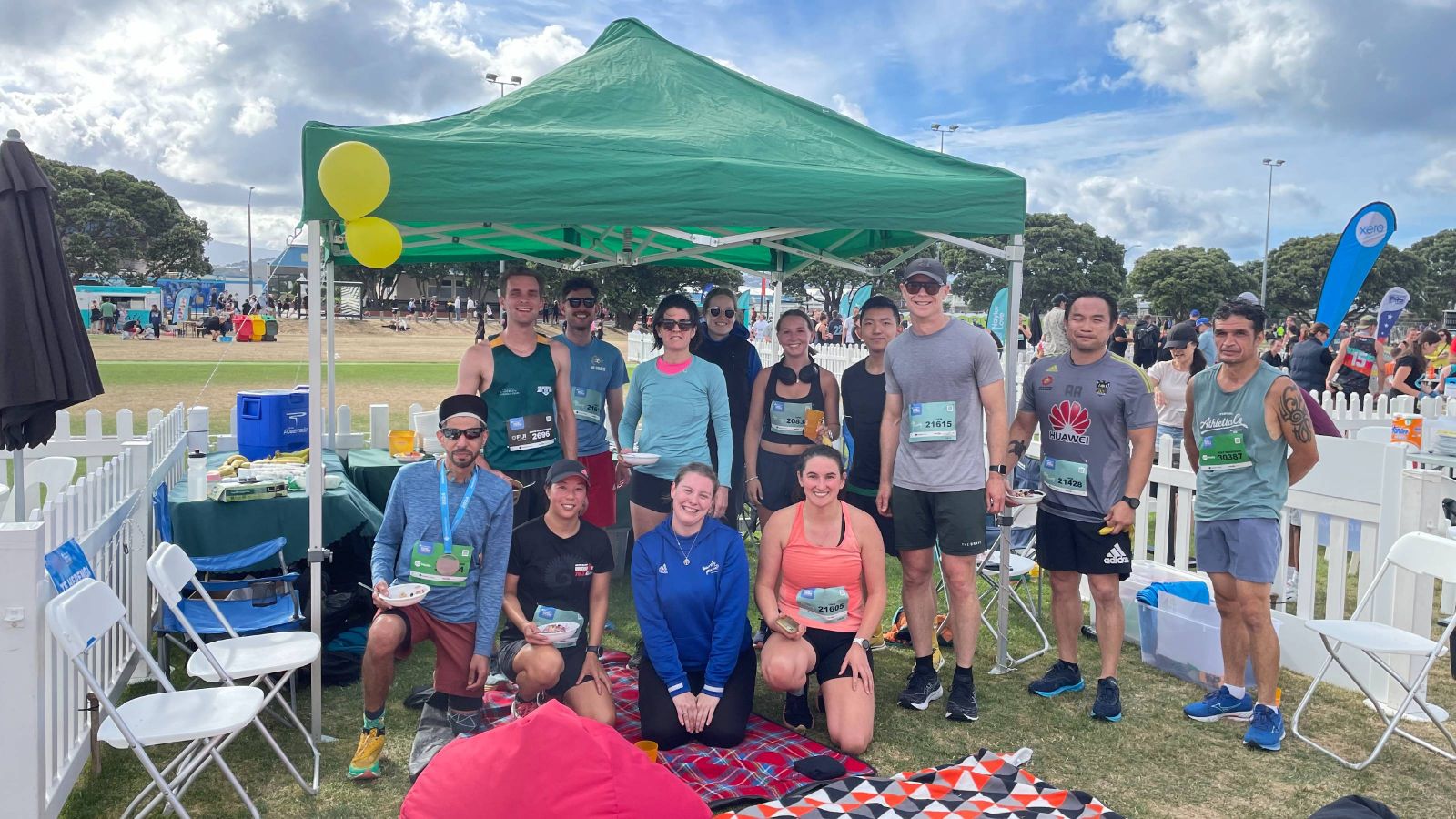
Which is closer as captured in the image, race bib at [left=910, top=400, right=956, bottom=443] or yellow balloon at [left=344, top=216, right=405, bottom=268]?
yellow balloon at [left=344, top=216, right=405, bottom=268]

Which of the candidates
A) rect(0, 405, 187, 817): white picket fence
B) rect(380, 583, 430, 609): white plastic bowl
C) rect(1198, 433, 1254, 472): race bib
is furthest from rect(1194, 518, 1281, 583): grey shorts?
rect(0, 405, 187, 817): white picket fence

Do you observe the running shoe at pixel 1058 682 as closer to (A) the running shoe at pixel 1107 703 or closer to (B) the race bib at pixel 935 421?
(A) the running shoe at pixel 1107 703

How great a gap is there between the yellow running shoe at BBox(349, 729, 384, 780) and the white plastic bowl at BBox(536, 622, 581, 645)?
66 centimetres

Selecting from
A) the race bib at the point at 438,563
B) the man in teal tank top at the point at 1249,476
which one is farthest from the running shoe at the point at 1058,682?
the race bib at the point at 438,563

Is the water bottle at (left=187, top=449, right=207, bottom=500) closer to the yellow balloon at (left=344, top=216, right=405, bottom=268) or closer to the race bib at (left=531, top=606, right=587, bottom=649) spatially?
the yellow balloon at (left=344, top=216, right=405, bottom=268)

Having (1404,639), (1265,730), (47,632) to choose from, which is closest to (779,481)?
(1265,730)

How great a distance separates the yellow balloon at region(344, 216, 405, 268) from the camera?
3.29 m

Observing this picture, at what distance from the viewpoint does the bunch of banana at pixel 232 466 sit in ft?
15.0

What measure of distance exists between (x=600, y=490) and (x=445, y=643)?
1.29m

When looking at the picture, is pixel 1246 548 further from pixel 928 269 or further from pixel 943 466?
pixel 928 269

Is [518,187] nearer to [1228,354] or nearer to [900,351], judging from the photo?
[900,351]

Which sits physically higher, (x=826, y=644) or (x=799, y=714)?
(x=826, y=644)

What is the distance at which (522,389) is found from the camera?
4.03 metres

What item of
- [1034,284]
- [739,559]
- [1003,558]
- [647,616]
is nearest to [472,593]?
[647,616]
